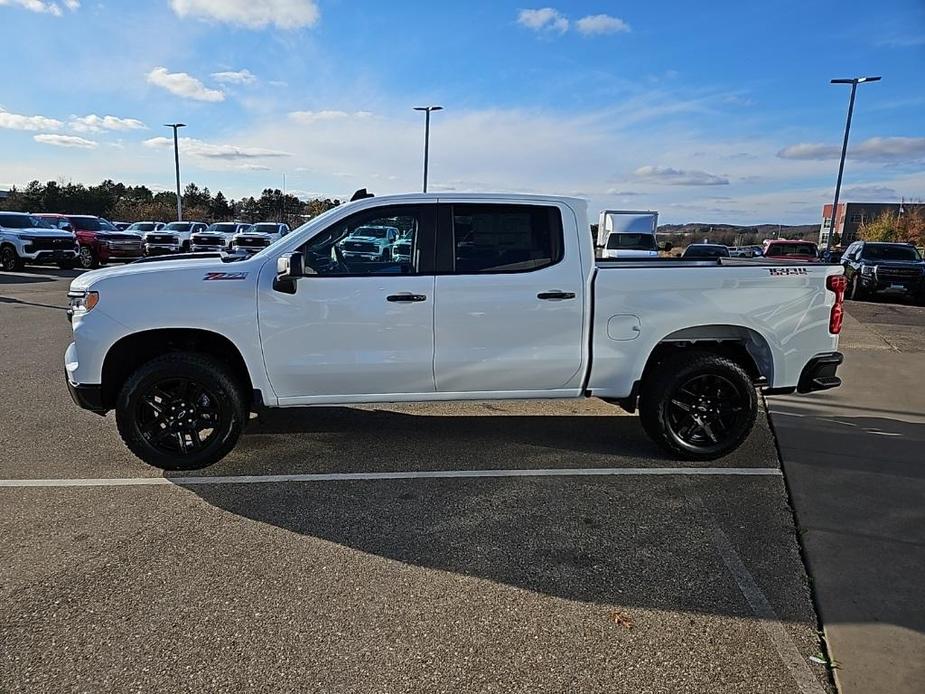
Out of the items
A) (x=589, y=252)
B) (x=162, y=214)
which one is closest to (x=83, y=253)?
(x=589, y=252)

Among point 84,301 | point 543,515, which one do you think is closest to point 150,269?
point 84,301

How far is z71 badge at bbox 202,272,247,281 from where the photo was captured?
449 cm

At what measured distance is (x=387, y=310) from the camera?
4.59 meters

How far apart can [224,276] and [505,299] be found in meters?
1.98

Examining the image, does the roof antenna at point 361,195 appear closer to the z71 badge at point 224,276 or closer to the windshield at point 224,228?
the z71 badge at point 224,276

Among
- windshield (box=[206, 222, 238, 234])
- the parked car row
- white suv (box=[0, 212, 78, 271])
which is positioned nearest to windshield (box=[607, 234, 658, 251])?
the parked car row

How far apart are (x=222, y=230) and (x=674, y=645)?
30.6 meters

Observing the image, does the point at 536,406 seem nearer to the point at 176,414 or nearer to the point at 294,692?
the point at 176,414

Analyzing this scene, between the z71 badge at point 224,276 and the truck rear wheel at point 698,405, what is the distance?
3.10 m

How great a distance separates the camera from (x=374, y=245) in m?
4.69

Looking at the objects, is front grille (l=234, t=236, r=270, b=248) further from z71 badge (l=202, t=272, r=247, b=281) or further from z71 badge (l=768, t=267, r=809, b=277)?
z71 badge (l=768, t=267, r=809, b=277)

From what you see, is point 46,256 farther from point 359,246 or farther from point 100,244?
point 359,246

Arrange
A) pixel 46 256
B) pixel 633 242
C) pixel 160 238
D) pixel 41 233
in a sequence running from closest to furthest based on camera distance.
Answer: pixel 41 233
pixel 46 256
pixel 160 238
pixel 633 242

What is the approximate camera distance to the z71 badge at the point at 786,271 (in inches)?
192
